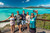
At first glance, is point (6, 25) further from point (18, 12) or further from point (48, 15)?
point (48, 15)

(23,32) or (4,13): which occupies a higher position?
(4,13)

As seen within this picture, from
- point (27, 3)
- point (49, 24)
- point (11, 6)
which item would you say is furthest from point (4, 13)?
point (49, 24)

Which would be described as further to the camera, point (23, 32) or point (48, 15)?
point (48, 15)

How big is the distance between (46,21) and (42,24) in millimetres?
295

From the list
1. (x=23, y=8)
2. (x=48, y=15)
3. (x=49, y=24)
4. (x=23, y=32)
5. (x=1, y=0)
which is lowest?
(x=23, y=32)

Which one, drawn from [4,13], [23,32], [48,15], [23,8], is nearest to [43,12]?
[48,15]

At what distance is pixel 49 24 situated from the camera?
5.17 meters

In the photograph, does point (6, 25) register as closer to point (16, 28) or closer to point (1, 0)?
point (16, 28)

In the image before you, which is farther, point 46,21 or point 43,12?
point 46,21

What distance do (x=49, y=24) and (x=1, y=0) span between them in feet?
9.47

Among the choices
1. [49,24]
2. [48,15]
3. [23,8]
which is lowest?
[49,24]

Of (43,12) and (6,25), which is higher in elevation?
(43,12)

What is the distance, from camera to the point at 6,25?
5176 millimetres

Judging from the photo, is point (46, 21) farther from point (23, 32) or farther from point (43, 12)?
point (23, 32)
